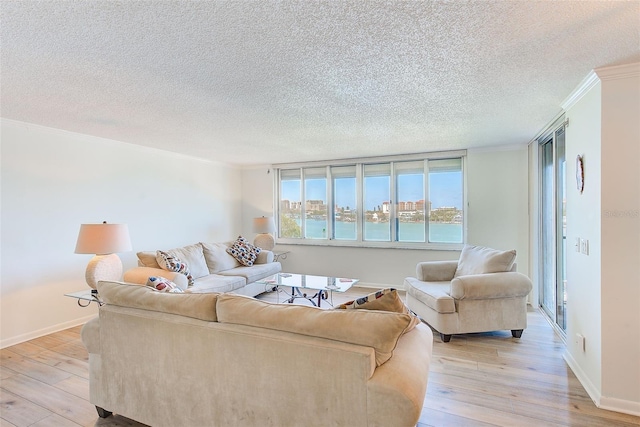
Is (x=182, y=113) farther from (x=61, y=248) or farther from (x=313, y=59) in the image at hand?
(x=61, y=248)

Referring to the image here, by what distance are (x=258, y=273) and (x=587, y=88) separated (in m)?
4.19

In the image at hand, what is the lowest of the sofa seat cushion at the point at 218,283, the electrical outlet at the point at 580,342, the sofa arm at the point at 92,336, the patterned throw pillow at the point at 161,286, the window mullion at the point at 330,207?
the electrical outlet at the point at 580,342

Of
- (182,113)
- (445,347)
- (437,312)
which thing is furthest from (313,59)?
(445,347)

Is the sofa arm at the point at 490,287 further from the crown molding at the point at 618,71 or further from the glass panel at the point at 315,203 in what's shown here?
the glass panel at the point at 315,203

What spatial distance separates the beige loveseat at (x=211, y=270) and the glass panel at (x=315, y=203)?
3.54ft

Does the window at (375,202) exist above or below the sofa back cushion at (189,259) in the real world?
above

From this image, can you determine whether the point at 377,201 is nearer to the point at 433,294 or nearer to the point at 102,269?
the point at 433,294

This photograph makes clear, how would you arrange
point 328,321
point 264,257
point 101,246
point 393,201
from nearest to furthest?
point 328,321
point 101,246
point 264,257
point 393,201

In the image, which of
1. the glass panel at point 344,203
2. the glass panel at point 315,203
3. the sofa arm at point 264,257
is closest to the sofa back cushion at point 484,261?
the glass panel at point 344,203

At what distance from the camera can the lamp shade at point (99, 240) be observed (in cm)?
303

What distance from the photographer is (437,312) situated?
10.6 feet

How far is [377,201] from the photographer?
5.59 m

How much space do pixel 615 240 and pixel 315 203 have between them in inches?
177

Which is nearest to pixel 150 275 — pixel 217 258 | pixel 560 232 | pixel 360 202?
pixel 217 258
